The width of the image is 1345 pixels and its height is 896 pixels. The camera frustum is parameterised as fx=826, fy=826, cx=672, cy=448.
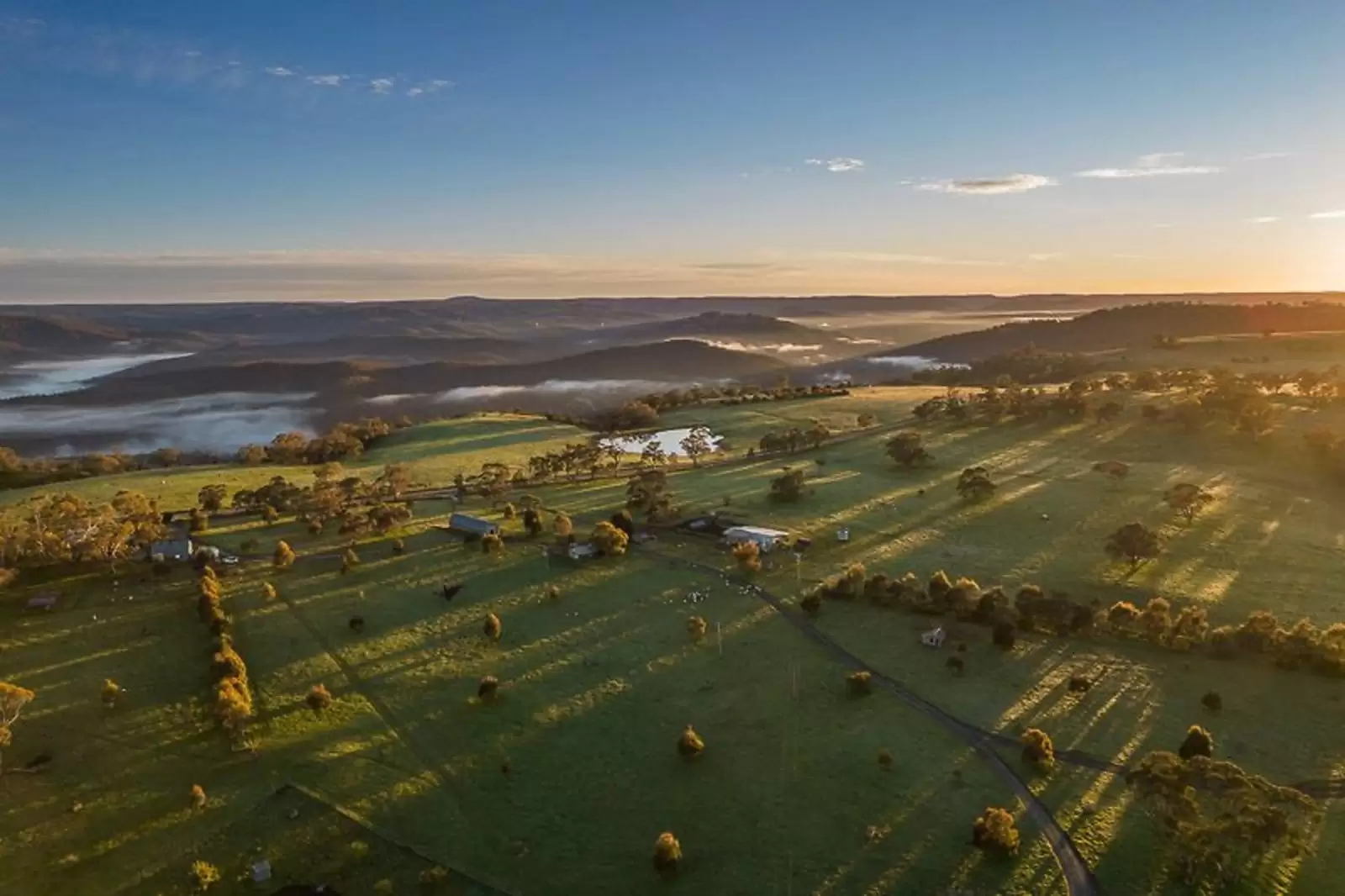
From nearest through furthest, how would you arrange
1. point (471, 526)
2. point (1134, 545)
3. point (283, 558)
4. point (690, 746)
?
Result: point (690, 746) → point (1134, 545) → point (283, 558) → point (471, 526)

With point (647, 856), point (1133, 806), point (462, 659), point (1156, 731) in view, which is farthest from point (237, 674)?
point (1156, 731)

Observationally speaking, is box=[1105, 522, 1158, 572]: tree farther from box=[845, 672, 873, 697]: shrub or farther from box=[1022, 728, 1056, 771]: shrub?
box=[845, 672, 873, 697]: shrub

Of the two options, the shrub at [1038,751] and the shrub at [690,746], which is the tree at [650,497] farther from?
the shrub at [1038,751]

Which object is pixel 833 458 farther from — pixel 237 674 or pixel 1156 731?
pixel 237 674

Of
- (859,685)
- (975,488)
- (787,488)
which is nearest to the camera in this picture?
(859,685)

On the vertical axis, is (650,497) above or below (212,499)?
above

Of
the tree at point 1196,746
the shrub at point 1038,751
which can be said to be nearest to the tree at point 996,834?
the shrub at point 1038,751

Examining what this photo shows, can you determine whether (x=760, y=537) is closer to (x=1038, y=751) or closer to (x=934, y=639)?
(x=934, y=639)

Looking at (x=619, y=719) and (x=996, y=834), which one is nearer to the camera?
(x=996, y=834)

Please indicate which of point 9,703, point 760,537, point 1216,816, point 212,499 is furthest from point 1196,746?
point 212,499
